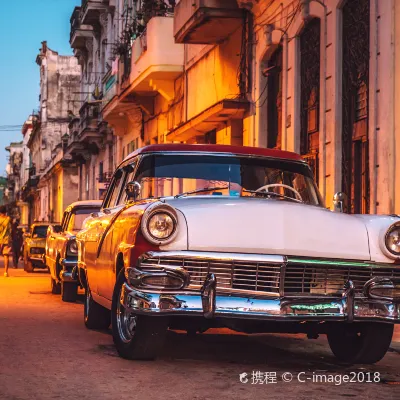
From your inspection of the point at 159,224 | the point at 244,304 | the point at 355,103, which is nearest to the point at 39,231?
the point at 355,103

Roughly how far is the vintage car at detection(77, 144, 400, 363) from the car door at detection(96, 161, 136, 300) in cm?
32

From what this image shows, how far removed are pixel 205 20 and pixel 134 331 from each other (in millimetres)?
14704

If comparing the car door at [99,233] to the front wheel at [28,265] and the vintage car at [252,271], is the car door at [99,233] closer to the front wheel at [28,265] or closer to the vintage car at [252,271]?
the vintage car at [252,271]

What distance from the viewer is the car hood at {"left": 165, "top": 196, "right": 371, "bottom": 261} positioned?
7648 mm

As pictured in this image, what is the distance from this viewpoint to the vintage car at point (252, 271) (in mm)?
7516

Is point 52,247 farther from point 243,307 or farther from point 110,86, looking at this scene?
point 110,86

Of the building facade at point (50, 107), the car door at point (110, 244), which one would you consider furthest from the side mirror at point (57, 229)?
the building facade at point (50, 107)

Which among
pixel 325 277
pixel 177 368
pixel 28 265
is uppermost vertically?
pixel 325 277

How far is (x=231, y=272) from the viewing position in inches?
298

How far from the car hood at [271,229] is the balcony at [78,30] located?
127ft

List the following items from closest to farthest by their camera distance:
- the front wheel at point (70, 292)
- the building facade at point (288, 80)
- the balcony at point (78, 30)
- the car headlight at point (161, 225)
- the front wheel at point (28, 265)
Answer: the car headlight at point (161, 225) → the building facade at point (288, 80) → the front wheel at point (70, 292) → the front wheel at point (28, 265) → the balcony at point (78, 30)

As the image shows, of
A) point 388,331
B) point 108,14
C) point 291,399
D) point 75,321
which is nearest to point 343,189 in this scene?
point 75,321

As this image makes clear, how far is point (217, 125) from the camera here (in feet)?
80.8

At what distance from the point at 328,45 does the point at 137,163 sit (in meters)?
8.46
